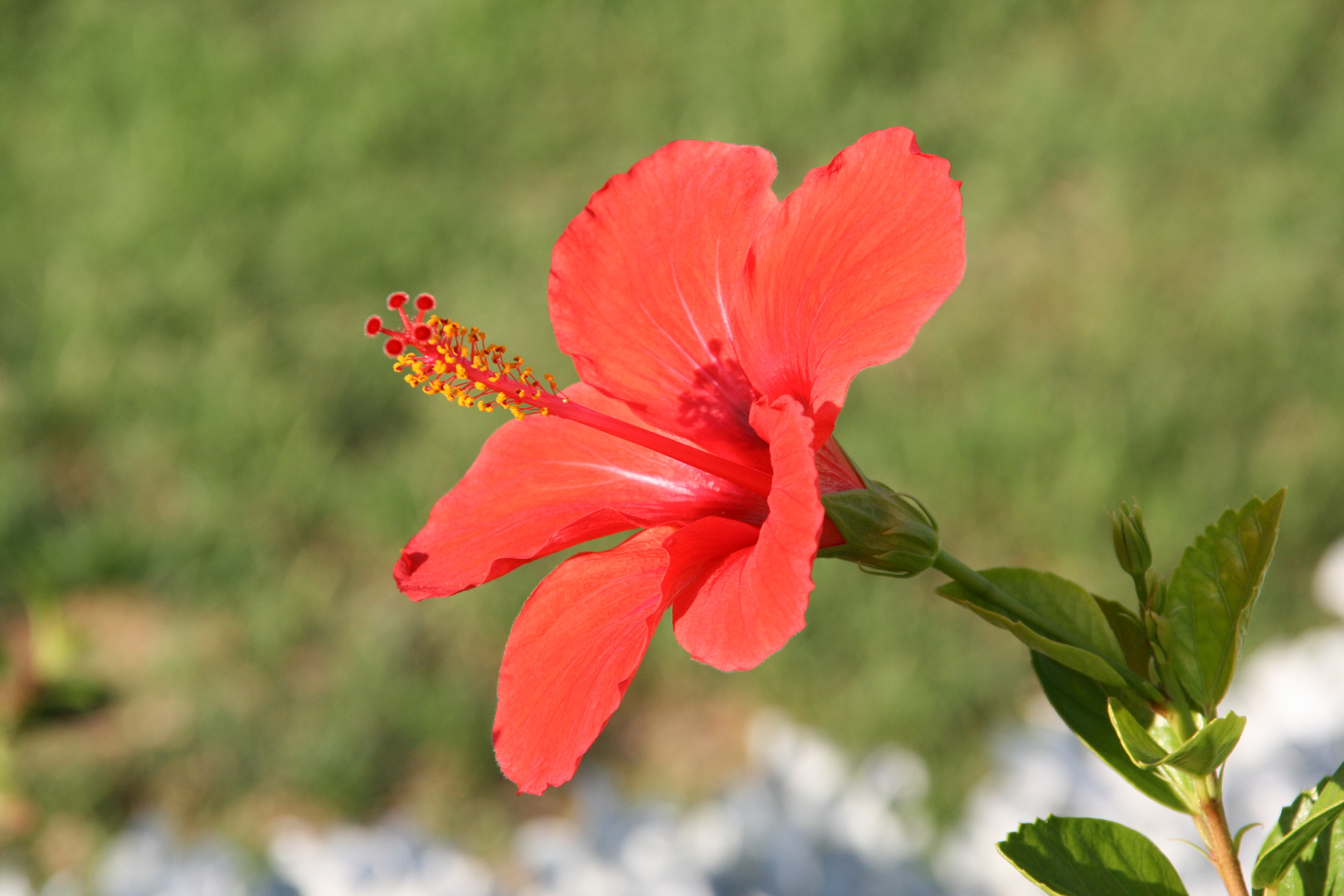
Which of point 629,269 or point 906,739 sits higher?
point 906,739

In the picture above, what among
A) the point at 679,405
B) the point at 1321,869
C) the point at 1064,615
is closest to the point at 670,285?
the point at 679,405

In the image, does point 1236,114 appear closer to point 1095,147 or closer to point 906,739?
point 1095,147

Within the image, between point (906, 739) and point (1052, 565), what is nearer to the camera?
point (906, 739)

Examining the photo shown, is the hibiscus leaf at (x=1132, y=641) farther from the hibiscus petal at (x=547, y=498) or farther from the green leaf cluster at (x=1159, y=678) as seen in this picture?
the hibiscus petal at (x=547, y=498)

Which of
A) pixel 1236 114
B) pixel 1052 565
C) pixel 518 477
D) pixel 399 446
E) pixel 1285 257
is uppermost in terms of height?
pixel 1236 114

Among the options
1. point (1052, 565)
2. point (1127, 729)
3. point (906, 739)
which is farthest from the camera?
point (1052, 565)

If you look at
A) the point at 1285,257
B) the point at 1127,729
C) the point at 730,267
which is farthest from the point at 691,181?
the point at 1285,257

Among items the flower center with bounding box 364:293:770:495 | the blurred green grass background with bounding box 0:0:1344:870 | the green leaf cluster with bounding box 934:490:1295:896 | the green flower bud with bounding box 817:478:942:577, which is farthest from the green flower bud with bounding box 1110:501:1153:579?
the blurred green grass background with bounding box 0:0:1344:870

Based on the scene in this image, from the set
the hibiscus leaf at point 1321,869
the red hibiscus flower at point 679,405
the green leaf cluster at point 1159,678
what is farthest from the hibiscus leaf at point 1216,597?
the red hibiscus flower at point 679,405

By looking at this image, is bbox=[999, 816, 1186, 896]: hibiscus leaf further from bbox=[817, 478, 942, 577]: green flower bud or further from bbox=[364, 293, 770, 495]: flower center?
bbox=[364, 293, 770, 495]: flower center
